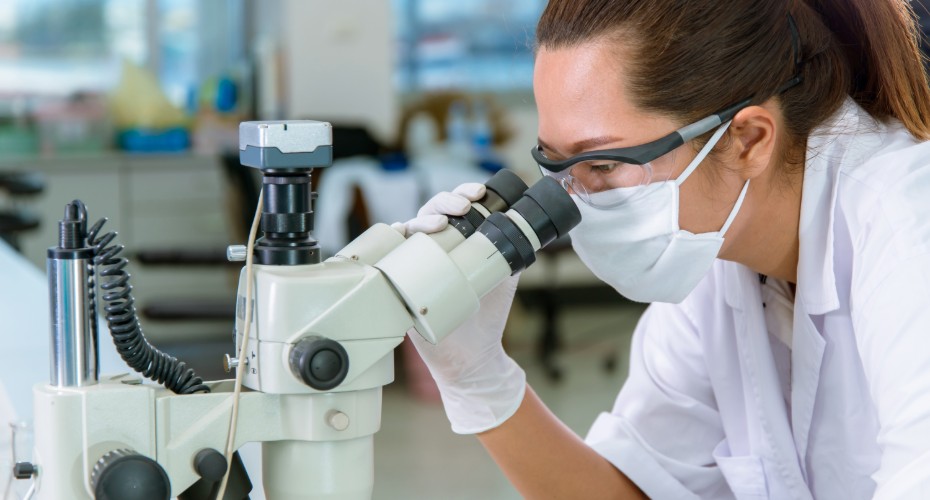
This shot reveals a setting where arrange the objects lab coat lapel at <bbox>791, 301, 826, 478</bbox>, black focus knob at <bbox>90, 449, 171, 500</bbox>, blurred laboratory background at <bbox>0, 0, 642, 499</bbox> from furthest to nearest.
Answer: blurred laboratory background at <bbox>0, 0, 642, 499</bbox>
lab coat lapel at <bbox>791, 301, 826, 478</bbox>
black focus knob at <bbox>90, 449, 171, 500</bbox>

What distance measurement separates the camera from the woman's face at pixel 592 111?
1.13 metres

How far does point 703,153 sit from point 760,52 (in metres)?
0.12

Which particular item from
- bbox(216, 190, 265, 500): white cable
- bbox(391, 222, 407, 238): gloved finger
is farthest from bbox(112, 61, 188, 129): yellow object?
bbox(216, 190, 265, 500): white cable

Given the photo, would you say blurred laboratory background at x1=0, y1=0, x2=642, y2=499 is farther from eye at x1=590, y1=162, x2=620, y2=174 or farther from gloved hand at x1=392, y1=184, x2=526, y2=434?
eye at x1=590, y1=162, x2=620, y2=174

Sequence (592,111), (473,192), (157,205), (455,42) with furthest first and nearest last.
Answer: (455,42), (157,205), (592,111), (473,192)

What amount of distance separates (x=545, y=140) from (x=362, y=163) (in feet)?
11.7

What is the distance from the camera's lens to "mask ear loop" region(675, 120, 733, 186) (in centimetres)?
116

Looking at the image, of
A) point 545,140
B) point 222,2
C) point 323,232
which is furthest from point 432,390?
point 545,140

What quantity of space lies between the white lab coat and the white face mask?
0.13 metres

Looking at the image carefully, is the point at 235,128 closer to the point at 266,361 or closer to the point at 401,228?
the point at 401,228

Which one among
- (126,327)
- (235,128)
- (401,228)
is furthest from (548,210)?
(235,128)

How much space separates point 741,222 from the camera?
1239 millimetres

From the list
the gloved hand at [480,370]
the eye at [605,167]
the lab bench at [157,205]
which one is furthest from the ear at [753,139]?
the lab bench at [157,205]

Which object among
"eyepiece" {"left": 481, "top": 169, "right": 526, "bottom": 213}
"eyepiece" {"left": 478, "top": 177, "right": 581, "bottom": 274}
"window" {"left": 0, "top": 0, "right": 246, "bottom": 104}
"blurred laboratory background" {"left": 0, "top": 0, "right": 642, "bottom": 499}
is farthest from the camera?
"window" {"left": 0, "top": 0, "right": 246, "bottom": 104}
